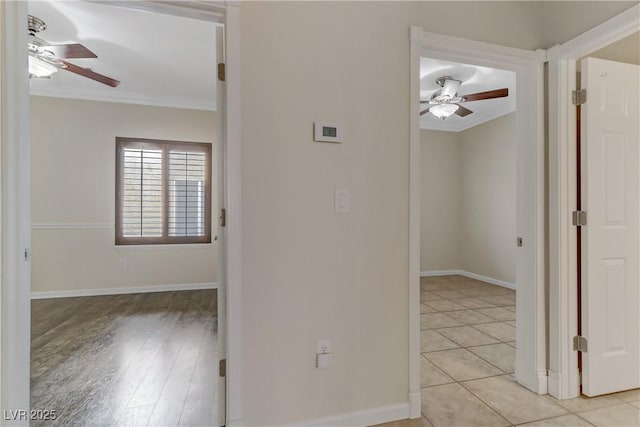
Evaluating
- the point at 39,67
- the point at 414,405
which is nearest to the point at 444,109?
the point at 414,405

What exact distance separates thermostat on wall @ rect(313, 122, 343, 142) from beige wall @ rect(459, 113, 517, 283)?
4285 millimetres

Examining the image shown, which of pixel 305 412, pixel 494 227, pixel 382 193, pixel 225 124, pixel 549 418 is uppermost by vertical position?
pixel 225 124

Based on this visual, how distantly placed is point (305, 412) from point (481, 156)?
526cm

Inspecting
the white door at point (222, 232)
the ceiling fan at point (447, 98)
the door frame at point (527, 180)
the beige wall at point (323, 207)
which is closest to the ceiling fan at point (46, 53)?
the white door at point (222, 232)

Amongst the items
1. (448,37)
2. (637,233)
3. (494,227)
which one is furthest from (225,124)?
(494,227)

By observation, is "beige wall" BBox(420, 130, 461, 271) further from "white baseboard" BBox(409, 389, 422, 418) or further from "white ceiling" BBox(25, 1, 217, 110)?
"white baseboard" BBox(409, 389, 422, 418)

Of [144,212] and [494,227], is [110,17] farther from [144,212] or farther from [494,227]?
[494,227]

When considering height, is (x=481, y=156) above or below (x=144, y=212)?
above

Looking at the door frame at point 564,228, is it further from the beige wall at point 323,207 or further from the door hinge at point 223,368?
the door hinge at point 223,368

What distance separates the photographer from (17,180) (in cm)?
131

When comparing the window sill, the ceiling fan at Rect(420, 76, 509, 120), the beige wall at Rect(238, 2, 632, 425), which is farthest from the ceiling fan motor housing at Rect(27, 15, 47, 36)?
the ceiling fan at Rect(420, 76, 509, 120)

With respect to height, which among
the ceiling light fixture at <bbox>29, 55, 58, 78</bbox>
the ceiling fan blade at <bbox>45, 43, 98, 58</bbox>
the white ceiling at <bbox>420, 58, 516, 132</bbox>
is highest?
the white ceiling at <bbox>420, 58, 516, 132</bbox>

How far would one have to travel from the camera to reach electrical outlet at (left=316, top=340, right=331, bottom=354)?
1.65m

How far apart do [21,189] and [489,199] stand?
577 cm
